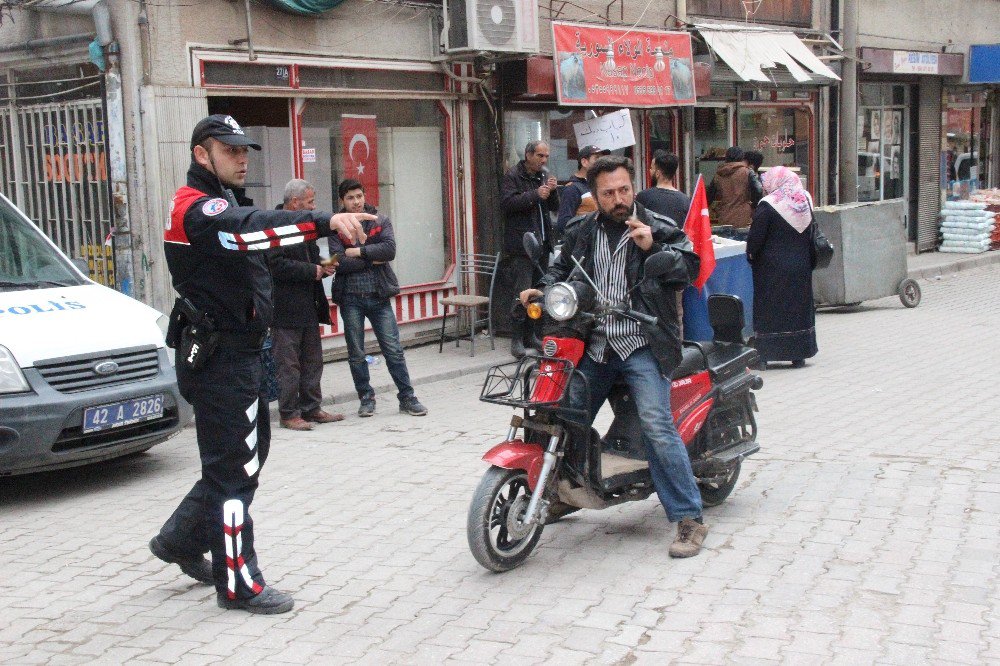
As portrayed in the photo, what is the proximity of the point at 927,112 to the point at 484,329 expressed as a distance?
1223cm

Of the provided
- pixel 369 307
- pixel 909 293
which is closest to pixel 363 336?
pixel 369 307

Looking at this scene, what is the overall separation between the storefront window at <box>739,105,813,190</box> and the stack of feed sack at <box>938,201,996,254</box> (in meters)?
3.81

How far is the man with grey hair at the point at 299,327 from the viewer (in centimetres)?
879

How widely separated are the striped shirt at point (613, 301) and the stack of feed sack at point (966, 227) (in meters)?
17.3

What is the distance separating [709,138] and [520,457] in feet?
41.5

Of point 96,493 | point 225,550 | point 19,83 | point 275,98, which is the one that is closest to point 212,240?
point 225,550

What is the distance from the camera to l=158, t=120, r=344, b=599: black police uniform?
4742 millimetres

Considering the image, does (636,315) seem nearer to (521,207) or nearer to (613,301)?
(613,301)

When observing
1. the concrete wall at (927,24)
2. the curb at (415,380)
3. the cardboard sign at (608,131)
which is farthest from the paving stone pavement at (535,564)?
the concrete wall at (927,24)

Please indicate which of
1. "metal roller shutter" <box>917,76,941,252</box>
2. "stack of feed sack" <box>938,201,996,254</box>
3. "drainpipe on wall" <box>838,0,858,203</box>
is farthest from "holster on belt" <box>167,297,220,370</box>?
"stack of feed sack" <box>938,201,996,254</box>

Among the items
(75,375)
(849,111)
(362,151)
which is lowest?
(75,375)

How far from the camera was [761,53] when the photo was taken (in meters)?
16.6

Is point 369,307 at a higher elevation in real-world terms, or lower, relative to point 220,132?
lower

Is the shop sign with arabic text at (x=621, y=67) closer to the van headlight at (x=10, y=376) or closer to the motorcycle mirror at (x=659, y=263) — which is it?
the van headlight at (x=10, y=376)
